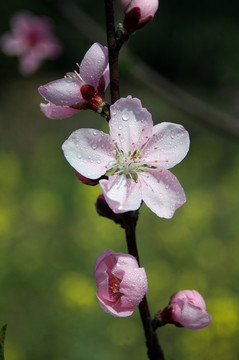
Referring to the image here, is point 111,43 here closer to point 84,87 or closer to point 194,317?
point 84,87

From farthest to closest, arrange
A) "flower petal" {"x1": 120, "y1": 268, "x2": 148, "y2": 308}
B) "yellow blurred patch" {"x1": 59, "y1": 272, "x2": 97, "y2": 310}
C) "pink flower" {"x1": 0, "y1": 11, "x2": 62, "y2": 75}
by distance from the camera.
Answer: "pink flower" {"x1": 0, "y1": 11, "x2": 62, "y2": 75}, "yellow blurred patch" {"x1": 59, "y1": 272, "x2": 97, "y2": 310}, "flower petal" {"x1": 120, "y1": 268, "x2": 148, "y2": 308}

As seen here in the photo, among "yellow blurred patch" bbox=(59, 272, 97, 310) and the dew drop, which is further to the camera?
"yellow blurred patch" bbox=(59, 272, 97, 310)

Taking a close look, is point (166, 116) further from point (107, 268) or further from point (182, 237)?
point (107, 268)

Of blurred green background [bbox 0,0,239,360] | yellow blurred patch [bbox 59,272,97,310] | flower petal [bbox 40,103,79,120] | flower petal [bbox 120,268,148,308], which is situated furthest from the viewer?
yellow blurred patch [bbox 59,272,97,310]

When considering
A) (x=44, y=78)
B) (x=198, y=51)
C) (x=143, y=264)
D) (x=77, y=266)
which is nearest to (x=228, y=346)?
(x=143, y=264)

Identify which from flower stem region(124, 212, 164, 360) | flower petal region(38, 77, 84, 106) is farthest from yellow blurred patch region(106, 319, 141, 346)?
flower petal region(38, 77, 84, 106)

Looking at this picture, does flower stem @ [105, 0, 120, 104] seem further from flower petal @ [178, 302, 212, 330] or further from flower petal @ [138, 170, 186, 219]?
flower petal @ [178, 302, 212, 330]
